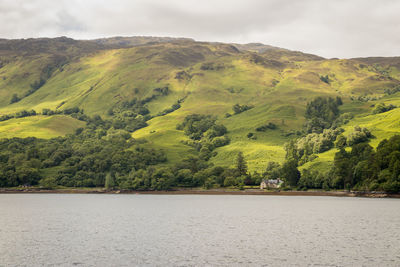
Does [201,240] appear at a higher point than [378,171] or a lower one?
lower

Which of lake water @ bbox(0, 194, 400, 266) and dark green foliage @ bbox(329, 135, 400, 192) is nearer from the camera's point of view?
lake water @ bbox(0, 194, 400, 266)

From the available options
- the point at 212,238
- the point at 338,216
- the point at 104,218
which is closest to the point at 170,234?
the point at 212,238

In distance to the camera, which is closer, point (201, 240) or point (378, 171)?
point (201, 240)

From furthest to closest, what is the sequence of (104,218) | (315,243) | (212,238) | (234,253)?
(104,218), (212,238), (315,243), (234,253)

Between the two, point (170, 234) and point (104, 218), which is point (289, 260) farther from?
point (104, 218)

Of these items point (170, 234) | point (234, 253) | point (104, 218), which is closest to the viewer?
point (234, 253)

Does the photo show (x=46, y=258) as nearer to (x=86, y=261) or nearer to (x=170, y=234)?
(x=86, y=261)

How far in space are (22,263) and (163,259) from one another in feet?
60.3

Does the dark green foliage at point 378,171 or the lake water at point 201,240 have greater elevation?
the dark green foliage at point 378,171

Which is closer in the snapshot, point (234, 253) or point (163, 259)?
point (163, 259)

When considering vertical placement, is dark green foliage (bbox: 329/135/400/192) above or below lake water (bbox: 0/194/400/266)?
above

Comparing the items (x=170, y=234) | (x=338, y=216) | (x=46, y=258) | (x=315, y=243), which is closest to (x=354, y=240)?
(x=315, y=243)

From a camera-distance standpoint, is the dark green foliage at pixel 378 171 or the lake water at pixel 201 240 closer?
the lake water at pixel 201 240

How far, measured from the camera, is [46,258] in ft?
198
